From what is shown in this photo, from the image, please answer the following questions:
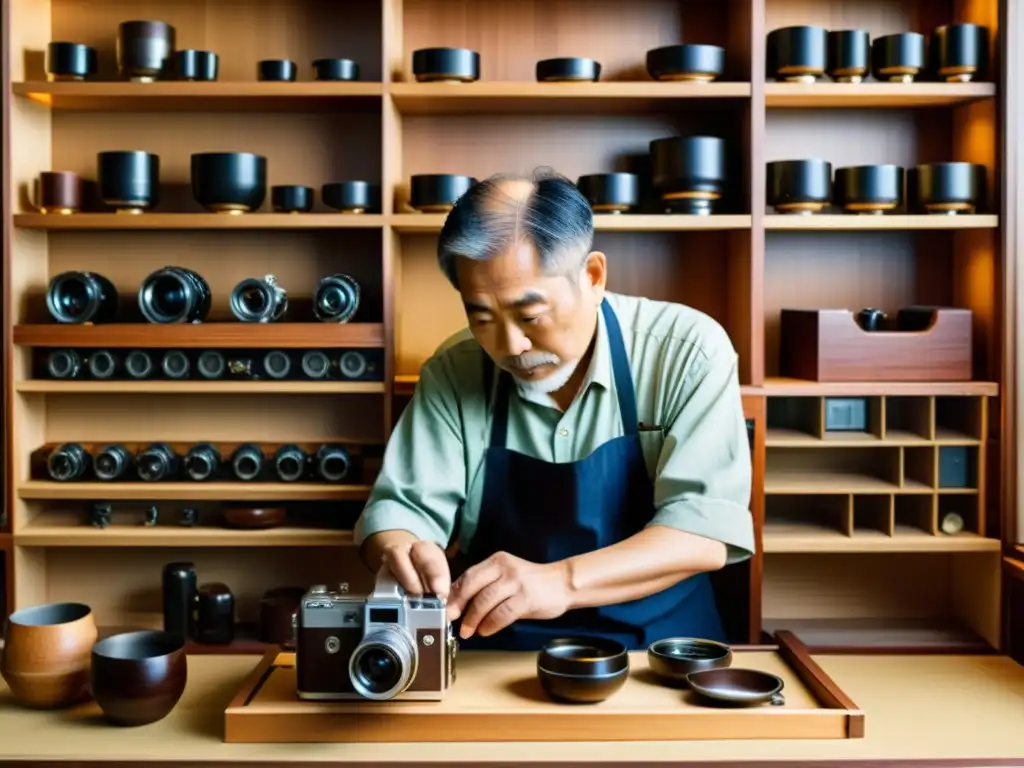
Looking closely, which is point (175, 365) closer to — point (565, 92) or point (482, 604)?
point (565, 92)

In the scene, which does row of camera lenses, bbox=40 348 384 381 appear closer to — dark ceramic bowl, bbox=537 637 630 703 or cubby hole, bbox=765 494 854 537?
cubby hole, bbox=765 494 854 537

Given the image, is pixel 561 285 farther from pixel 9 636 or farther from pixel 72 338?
pixel 72 338

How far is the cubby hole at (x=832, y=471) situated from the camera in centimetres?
346

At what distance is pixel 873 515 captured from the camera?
359cm

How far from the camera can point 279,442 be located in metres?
3.76

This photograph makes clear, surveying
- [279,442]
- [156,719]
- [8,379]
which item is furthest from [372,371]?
[156,719]

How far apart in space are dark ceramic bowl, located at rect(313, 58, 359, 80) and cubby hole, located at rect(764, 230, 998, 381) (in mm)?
1391

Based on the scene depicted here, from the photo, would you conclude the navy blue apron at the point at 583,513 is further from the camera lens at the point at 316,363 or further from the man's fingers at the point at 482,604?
the camera lens at the point at 316,363

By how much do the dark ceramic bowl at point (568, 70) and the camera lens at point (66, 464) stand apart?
69.2 inches

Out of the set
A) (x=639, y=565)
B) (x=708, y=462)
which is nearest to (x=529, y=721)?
(x=639, y=565)

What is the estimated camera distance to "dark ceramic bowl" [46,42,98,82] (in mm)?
3465

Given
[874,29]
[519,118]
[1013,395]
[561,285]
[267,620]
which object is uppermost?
[874,29]

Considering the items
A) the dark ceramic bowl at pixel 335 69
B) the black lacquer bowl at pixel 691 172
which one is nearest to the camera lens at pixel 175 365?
the dark ceramic bowl at pixel 335 69

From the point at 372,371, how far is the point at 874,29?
1.89m
